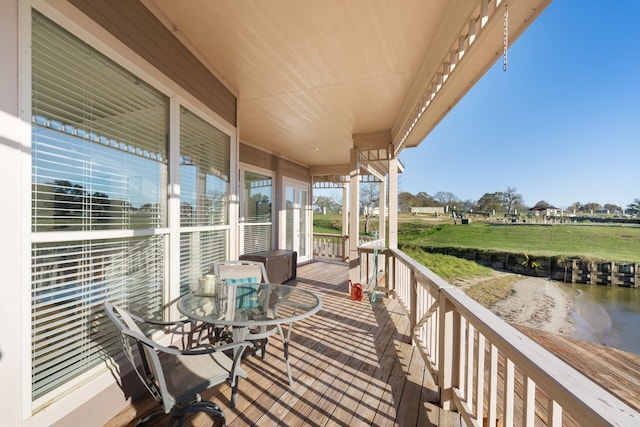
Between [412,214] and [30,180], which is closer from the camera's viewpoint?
[30,180]

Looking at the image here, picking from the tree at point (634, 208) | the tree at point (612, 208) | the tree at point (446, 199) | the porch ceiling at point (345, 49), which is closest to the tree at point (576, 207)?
the tree at point (612, 208)

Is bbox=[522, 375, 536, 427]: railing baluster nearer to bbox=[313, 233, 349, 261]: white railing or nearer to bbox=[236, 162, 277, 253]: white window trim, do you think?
bbox=[236, 162, 277, 253]: white window trim

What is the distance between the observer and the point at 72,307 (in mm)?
1524

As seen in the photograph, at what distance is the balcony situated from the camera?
0.96 meters

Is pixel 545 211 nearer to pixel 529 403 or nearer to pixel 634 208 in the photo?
pixel 634 208

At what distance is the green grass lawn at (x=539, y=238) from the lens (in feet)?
24.3

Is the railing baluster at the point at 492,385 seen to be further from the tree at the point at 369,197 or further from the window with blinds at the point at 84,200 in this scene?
the tree at the point at 369,197

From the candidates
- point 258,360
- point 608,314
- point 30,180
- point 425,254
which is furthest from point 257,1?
point 425,254

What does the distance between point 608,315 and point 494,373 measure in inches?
384

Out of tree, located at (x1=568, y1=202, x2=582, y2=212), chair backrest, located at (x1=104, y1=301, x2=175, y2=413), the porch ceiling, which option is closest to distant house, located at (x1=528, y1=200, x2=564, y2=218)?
tree, located at (x1=568, y1=202, x2=582, y2=212)

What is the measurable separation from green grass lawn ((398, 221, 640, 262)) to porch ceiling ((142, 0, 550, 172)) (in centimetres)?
752

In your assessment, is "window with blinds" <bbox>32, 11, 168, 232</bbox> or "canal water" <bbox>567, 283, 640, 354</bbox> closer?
"window with blinds" <bbox>32, 11, 168, 232</bbox>

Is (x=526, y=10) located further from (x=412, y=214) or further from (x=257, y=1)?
(x=412, y=214)

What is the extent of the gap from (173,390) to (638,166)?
9952 mm
